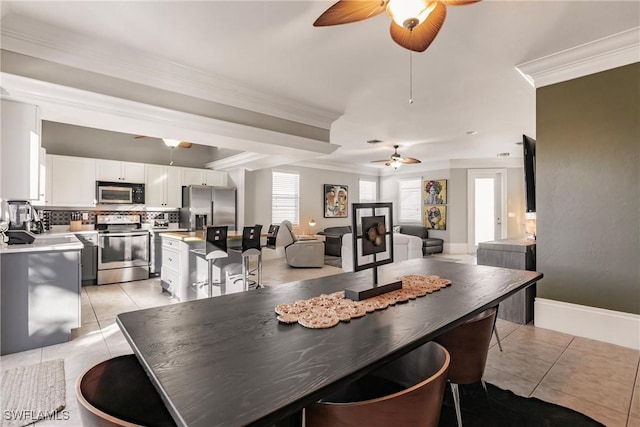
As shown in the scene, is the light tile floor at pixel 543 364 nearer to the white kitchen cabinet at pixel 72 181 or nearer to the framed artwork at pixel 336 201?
the white kitchen cabinet at pixel 72 181

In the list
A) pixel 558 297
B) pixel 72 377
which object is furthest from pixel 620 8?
pixel 72 377

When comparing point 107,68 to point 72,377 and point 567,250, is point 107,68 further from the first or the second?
point 567,250

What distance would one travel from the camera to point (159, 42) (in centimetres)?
273

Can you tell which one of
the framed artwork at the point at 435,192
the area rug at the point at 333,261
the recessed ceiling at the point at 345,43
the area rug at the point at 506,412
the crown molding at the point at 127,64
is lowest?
the area rug at the point at 506,412

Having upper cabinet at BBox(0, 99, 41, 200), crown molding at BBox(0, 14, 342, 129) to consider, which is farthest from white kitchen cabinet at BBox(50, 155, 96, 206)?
crown molding at BBox(0, 14, 342, 129)

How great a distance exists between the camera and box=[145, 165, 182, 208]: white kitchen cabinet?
6.10 m

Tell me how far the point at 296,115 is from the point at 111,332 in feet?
10.8

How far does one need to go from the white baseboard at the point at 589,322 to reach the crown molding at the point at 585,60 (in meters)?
2.14

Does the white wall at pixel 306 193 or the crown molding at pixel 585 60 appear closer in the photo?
the crown molding at pixel 585 60

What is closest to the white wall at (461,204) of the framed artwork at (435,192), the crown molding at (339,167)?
the framed artwork at (435,192)

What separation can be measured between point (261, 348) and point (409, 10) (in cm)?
168

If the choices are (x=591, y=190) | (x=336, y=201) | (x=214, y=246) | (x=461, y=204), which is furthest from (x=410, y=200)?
(x=214, y=246)

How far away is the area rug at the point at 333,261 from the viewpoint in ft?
23.8

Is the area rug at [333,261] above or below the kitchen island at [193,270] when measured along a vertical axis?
below
